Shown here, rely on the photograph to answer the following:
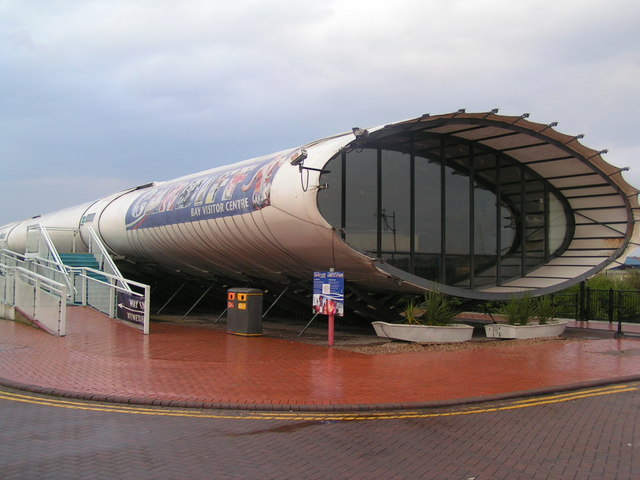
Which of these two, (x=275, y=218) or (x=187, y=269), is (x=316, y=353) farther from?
(x=187, y=269)

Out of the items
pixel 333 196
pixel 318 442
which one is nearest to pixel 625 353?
pixel 333 196

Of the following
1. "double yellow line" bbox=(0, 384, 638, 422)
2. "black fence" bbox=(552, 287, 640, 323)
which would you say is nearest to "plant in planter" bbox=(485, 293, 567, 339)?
"black fence" bbox=(552, 287, 640, 323)

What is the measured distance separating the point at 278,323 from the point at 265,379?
10886 millimetres

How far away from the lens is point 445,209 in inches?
741

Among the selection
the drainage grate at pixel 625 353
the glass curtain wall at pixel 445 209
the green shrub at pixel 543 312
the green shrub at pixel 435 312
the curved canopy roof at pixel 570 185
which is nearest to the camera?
the drainage grate at pixel 625 353

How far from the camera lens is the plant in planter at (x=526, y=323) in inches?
644

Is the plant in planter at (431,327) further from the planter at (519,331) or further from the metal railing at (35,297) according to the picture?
the metal railing at (35,297)

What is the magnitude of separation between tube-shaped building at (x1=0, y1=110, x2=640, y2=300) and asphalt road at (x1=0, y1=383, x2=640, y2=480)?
263 inches

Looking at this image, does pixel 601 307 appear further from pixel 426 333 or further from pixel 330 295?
pixel 330 295

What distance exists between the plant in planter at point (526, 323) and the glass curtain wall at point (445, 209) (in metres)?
2.35

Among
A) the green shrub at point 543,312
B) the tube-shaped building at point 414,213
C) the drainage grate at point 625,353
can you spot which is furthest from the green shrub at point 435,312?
the drainage grate at point 625,353

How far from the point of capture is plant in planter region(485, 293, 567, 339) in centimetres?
1636

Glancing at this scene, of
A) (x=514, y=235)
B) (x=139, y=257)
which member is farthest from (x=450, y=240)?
(x=139, y=257)

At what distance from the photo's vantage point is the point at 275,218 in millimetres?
14656
